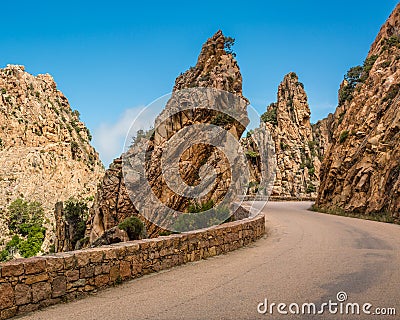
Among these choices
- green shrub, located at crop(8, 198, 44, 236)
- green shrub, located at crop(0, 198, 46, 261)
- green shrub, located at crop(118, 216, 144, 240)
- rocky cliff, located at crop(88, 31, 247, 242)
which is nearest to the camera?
green shrub, located at crop(118, 216, 144, 240)

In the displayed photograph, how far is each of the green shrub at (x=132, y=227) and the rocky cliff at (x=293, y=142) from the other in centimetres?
4698

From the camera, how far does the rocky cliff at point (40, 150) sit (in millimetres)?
87688

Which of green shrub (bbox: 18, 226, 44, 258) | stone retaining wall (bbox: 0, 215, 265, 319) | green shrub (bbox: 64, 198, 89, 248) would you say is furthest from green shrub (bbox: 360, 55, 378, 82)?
green shrub (bbox: 18, 226, 44, 258)

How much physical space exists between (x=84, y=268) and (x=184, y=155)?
2364cm

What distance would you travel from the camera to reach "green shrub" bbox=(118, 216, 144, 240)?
1244 cm

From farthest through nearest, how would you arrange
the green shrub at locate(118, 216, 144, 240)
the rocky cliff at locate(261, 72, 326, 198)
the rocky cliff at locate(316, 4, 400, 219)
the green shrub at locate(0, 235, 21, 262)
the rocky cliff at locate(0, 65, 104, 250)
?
the rocky cliff at locate(0, 65, 104, 250) → the green shrub at locate(0, 235, 21, 262) → the rocky cliff at locate(261, 72, 326, 198) → the rocky cliff at locate(316, 4, 400, 219) → the green shrub at locate(118, 216, 144, 240)

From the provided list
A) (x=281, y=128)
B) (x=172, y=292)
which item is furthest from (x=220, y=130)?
(x=281, y=128)

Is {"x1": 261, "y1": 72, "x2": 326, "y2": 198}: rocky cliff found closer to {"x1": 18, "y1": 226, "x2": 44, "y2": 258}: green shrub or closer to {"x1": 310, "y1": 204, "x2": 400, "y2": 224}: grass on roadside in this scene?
{"x1": 310, "y1": 204, "x2": 400, "y2": 224}: grass on roadside

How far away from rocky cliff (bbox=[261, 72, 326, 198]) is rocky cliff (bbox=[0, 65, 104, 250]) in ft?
149

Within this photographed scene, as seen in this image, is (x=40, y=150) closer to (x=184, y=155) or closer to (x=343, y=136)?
(x=184, y=155)

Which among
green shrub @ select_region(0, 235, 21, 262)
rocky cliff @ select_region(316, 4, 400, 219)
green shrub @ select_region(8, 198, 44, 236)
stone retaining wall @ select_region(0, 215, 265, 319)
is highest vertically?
rocky cliff @ select_region(316, 4, 400, 219)

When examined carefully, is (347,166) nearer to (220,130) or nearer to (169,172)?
(220,130)

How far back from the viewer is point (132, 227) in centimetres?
1271

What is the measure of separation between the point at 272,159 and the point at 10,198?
2327 inches
